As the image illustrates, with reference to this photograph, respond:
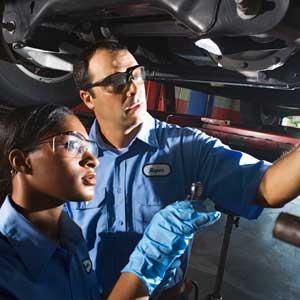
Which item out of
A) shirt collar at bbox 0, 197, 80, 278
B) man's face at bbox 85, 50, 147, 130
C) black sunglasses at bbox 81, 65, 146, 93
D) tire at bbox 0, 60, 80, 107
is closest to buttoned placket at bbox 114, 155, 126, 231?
man's face at bbox 85, 50, 147, 130

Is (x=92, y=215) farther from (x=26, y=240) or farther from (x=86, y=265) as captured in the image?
(x=26, y=240)

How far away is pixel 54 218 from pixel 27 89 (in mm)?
1122

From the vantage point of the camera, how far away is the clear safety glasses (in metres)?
0.84

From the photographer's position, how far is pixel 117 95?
3.95ft

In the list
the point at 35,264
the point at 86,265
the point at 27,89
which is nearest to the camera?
the point at 35,264

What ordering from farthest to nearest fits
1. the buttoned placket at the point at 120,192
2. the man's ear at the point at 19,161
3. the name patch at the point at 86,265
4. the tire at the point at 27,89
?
the tire at the point at 27,89
the buttoned placket at the point at 120,192
the name patch at the point at 86,265
the man's ear at the point at 19,161

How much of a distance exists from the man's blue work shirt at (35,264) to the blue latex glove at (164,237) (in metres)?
0.15

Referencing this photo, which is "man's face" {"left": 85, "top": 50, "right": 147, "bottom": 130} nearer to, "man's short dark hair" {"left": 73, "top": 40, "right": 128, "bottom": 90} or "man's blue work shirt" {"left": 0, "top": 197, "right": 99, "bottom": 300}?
"man's short dark hair" {"left": 73, "top": 40, "right": 128, "bottom": 90}

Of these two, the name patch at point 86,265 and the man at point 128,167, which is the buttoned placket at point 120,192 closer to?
the man at point 128,167

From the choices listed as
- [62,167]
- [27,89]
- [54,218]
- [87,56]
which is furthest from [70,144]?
[27,89]

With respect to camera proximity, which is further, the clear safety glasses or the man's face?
the man's face

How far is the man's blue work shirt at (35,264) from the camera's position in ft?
2.22

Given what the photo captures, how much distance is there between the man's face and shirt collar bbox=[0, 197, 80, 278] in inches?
19.6

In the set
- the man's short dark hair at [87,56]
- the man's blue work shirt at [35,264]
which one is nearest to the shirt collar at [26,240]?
the man's blue work shirt at [35,264]
